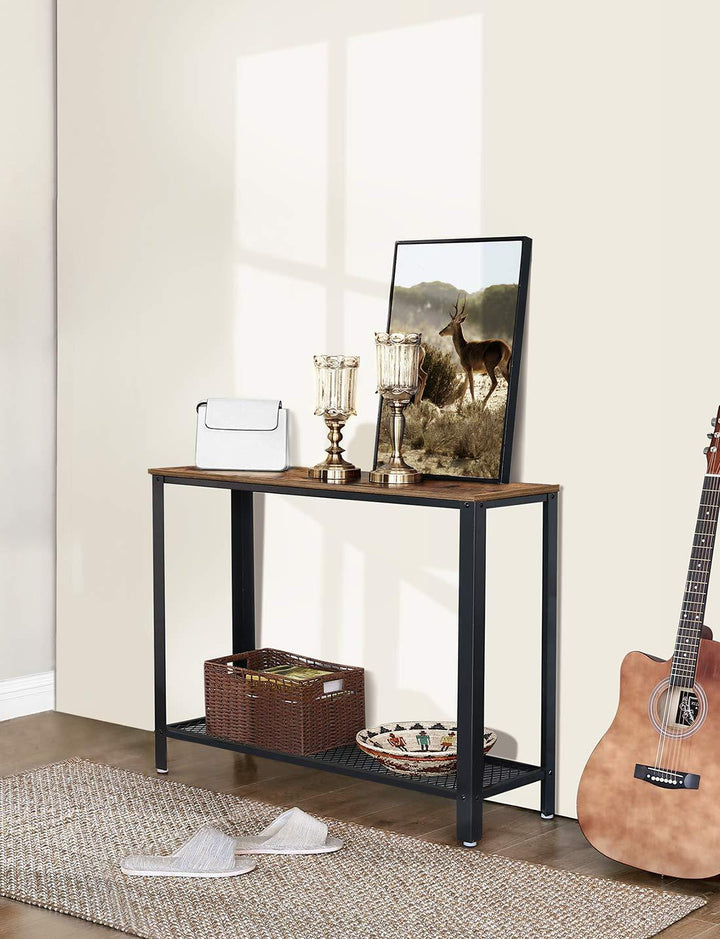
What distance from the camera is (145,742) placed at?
12.9ft

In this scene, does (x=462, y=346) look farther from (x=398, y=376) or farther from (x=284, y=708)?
(x=284, y=708)

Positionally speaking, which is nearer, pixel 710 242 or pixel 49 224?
pixel 710 242

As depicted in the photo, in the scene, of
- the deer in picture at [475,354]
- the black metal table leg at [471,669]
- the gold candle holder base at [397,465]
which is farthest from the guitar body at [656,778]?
the deer in picture at [475,354]

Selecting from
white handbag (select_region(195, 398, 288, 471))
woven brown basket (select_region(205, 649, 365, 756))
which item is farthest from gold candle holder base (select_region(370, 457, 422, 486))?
woven brown basket (select_region(205, 649, 365, 756))

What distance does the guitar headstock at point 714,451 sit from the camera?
277cm

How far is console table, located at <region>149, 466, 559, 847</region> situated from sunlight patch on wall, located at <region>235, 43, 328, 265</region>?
702 millimetres

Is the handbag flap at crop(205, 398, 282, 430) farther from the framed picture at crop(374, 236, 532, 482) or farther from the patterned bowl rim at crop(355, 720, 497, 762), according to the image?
the patterned bowl rim at crop(355, 720, 497, 762)

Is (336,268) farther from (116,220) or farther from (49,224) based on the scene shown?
(49,224)

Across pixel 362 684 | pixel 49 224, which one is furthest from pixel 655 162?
pixel 49 224

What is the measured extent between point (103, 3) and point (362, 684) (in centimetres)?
233

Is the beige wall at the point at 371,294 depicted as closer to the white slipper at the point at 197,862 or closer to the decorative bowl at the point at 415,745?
the decorative bowl at the point at 415,745

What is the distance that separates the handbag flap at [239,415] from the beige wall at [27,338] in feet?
3.28

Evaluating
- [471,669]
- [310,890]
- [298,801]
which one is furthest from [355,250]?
[310,890]

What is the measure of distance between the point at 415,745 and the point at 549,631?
479 mm
